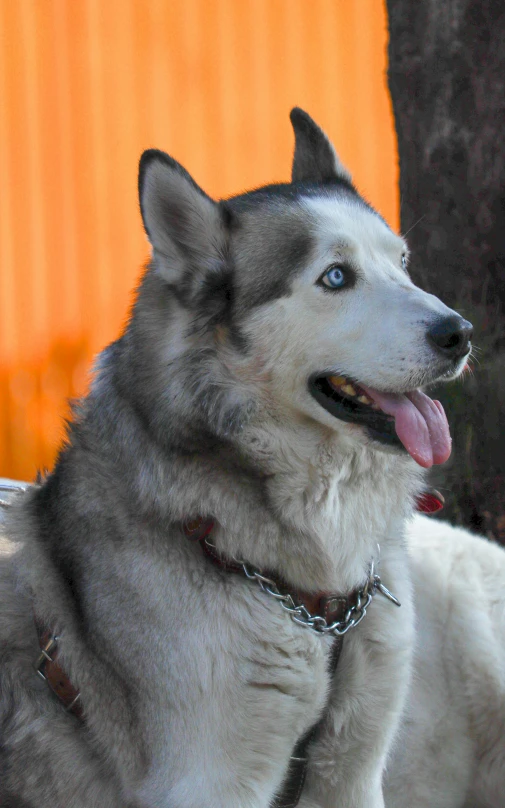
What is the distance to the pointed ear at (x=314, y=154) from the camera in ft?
9.82

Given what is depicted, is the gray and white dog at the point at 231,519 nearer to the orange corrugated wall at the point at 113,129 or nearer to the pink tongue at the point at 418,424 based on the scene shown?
the pink tongue at the point at 418,424

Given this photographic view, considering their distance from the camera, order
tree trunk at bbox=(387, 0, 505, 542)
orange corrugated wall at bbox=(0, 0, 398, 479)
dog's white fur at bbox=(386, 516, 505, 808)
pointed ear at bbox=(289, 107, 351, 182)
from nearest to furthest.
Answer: pointed ear at bbox=(289, 107, 351, 182) → dog's white fur at bbox=(386, 516, 505, 808) → tree trunk at bbox=(387, 0, 505, 542) → orange corrugated wall at bbox=(0, 0, 398, 479)

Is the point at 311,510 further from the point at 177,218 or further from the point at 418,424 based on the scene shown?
the point at 177,218

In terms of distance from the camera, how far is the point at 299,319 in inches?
96.7

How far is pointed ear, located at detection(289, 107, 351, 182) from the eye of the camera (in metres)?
2.99

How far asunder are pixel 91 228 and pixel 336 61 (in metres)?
2.33

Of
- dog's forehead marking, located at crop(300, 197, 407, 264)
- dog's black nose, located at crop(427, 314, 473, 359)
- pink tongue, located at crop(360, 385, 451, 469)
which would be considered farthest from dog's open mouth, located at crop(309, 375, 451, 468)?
dog's forehead marking, located at crop(300, 197, 407, 264)

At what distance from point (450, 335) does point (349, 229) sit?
47 centimetres

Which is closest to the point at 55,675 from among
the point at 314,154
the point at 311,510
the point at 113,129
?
the point at 311,510

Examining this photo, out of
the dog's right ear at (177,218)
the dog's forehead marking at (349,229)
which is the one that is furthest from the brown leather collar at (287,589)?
the dog's forehead marking at (349,229)

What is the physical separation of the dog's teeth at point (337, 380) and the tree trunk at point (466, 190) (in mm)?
2691

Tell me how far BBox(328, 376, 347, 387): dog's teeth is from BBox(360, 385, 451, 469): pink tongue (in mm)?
64

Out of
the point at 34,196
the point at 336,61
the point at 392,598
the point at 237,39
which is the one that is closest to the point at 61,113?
the point at 34,196

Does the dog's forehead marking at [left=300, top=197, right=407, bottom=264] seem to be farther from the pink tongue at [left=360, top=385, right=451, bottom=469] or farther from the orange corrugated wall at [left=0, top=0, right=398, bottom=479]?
the orange corrugated wall at [left=0, top=0, right=398, bottom=479]
